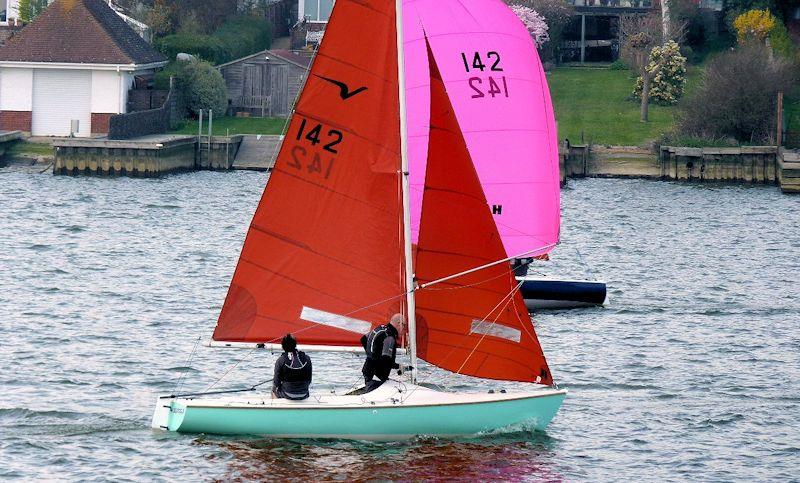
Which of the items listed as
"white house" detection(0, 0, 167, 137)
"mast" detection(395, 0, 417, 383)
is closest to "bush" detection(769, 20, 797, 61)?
"white house" detection(0, 0, 167, 137)

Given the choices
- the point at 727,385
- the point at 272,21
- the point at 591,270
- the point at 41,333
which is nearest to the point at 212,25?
the point at 272,21

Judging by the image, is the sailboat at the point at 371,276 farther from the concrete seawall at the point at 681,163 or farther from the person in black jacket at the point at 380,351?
the concrete seawall at the point at 681,163

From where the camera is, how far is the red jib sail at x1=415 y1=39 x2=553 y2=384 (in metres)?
28.5

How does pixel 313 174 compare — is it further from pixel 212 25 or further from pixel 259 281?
pixel 212 25

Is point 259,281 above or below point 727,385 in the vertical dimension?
above

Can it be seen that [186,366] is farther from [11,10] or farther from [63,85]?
[11,10]

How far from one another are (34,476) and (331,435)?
207 inches

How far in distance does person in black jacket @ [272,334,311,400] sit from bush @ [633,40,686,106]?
71415 millimetres

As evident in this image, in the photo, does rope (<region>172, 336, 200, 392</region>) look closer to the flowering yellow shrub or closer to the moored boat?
the moored boat

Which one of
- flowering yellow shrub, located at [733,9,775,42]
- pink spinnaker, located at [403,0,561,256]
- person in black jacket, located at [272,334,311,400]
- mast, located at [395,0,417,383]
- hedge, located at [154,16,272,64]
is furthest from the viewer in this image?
flowering yellow shrub, located at [733,9,775,42]

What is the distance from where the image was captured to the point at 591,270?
55.1 m

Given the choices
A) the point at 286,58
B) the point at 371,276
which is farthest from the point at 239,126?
the point at 371,276

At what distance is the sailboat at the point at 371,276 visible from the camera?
2755cm

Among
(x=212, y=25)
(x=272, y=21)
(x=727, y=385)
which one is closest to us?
(x=727, y=385)
